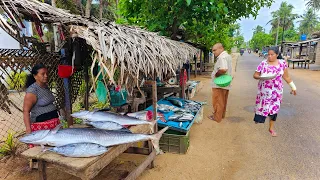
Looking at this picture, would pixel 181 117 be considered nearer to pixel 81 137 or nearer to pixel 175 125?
pixel 175 125

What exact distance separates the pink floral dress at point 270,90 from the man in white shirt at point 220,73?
3.16 ft

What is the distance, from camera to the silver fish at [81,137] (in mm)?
2385

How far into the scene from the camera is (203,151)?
4355mm

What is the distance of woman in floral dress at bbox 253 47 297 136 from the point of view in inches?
172

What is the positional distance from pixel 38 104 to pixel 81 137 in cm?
117

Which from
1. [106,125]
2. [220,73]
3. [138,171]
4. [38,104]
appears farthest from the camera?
[220,73]

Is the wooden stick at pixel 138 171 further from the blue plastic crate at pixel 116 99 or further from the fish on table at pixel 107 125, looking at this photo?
the blue plastic crate at pixel 116 99

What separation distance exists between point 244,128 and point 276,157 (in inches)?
61.3

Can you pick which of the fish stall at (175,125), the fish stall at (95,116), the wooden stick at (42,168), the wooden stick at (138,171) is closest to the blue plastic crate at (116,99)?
the fish stall at (175,125)

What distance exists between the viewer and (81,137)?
8.18ft

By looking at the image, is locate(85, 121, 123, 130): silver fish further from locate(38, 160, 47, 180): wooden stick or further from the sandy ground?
the sandy ground

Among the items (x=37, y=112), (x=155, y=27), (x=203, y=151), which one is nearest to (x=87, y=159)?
(x=37, y=112)

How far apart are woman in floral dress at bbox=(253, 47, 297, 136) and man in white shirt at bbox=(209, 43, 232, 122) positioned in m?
0.95

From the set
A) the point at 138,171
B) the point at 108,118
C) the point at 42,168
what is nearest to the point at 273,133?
the point at 138,171
